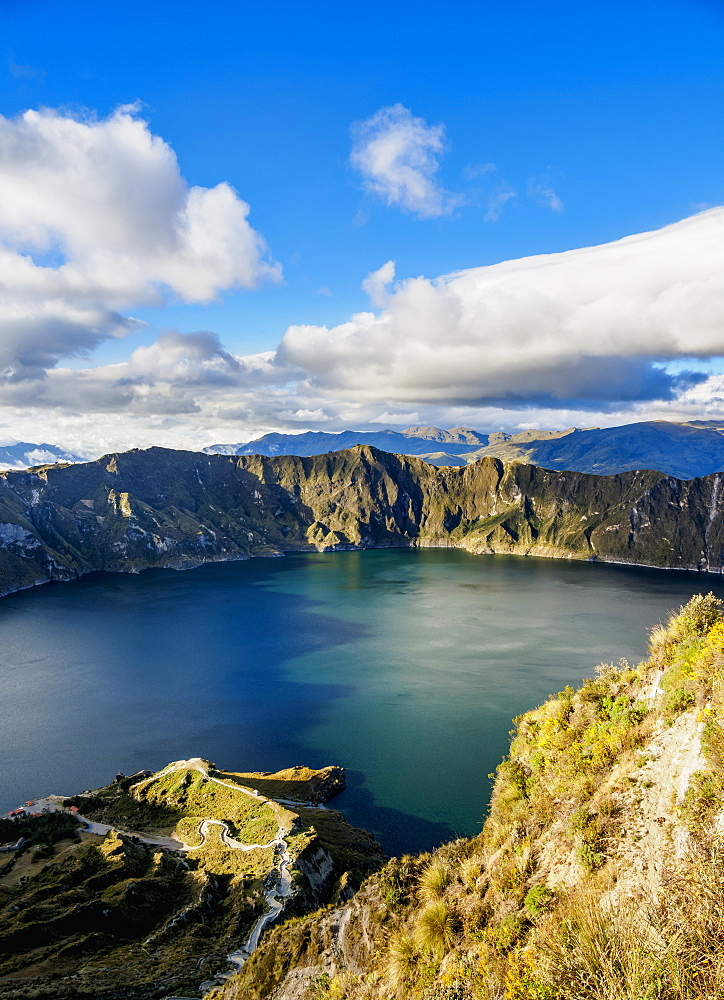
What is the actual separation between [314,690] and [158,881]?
71822 mm

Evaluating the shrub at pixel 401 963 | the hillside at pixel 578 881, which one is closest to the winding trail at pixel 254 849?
the hillside at pixel 578 881

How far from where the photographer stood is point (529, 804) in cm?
1764

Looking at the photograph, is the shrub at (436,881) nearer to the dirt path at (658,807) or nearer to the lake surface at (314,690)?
the dirt path at (658,807)

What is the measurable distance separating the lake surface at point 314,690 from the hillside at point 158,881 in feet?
54.3

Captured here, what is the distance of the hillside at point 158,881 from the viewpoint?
3391 centimetres

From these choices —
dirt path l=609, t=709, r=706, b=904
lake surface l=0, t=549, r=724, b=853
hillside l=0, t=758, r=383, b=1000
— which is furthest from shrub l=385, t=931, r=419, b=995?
lake surface l=0, t=549, r=724, b=853

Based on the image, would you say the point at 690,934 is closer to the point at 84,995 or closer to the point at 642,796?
the point at 642,796

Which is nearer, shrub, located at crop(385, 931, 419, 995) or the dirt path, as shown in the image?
the dirt path

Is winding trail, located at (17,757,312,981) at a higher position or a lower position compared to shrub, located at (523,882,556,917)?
lower

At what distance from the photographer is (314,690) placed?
115 metres

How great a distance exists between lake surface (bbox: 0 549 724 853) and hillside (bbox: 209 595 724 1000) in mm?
50958

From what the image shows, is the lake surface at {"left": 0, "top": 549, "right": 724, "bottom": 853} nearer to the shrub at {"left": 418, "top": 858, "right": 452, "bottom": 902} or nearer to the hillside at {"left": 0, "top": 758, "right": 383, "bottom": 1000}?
the hillside at {"left": 0, "top": 758, "right": 383, "bottom": 1000}

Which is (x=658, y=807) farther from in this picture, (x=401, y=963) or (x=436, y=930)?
(x=401, y=963)

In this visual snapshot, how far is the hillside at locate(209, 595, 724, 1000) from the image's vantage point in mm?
9633
